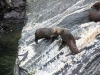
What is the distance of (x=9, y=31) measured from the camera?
1567 cm

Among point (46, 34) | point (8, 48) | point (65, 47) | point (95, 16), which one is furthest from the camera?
point (8, 48)

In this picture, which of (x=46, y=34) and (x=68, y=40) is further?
(x=46, y=34)

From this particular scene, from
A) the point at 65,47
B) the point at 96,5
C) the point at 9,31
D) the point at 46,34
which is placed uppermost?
the point at 96,5

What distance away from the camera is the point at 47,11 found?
11.2 m

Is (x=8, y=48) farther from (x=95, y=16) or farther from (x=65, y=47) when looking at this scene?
(x=65, y=47)

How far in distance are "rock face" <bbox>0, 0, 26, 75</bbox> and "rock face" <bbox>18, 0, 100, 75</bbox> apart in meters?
1.89

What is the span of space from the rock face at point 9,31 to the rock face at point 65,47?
74.4 inches

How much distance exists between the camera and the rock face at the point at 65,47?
6625 millimetres

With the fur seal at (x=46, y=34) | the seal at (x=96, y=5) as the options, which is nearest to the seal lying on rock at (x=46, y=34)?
the fur seal at (x=46, y=34)

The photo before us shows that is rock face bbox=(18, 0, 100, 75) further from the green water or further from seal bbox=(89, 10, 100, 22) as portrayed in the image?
the green water

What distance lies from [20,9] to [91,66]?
12226 mm

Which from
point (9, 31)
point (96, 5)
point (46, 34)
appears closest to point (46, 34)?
point (46, 34)

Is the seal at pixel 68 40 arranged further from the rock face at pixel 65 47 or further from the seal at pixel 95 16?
the seal at pixel 95 16

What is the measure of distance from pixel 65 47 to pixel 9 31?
865 centimetres
